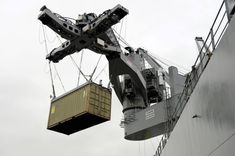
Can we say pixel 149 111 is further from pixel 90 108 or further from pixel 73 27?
pixel 73 27

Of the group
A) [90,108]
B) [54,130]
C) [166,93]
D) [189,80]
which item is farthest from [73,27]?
[166,93]

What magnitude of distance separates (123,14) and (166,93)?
26.5 ft

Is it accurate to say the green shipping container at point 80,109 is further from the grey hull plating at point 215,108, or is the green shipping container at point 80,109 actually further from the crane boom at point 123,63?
the grey hull plating at point 215,108

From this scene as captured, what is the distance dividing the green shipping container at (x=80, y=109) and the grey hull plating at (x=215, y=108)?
560cm

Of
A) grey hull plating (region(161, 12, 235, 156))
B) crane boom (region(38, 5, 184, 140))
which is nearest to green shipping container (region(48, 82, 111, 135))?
crane boom (region(38, 5, 184, 140))

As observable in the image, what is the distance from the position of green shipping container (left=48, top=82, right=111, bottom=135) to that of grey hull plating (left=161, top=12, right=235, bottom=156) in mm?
5603

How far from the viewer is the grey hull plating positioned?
7.81 m

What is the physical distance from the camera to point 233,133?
7.54 meters

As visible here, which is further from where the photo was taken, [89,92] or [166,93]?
[166,93]

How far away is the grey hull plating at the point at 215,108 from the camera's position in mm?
7805

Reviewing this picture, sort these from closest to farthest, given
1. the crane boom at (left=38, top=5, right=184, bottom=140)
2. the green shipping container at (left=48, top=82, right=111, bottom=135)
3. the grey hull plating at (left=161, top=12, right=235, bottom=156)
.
Answer: the grey hull plating at (left=161, top=12, right=235, bottom=156) < the green shipping container at (left=48, top=82, right=111, bottom=135) < the crane boom at (left=38, top=5, right=184, bottom=140)

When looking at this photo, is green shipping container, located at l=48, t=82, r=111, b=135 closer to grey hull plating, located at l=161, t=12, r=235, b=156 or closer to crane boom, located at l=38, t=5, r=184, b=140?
crane boom, located at l=38, t=5, r=184, b=140

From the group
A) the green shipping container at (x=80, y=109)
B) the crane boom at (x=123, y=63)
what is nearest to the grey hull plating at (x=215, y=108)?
the green shipping container at (x=80, y=109)

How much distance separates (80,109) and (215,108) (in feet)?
27.9
